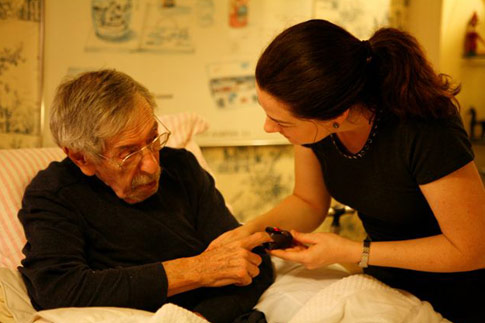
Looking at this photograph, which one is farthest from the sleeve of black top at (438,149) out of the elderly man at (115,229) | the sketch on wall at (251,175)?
the sketch on wall at (251,175)

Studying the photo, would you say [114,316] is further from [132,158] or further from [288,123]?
[288,123]

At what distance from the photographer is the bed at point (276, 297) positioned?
41.4 inches

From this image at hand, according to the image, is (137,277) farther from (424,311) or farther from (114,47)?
(114,47)

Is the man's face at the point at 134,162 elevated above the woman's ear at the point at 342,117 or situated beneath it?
situated beneath

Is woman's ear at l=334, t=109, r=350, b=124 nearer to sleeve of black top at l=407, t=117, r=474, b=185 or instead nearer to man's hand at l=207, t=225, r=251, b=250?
sleeve of black top at l=407, t=117, r=474, b=185

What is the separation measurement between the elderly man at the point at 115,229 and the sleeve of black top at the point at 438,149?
457 mm

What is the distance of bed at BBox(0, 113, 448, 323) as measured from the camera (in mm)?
1053

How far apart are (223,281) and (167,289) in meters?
0.15

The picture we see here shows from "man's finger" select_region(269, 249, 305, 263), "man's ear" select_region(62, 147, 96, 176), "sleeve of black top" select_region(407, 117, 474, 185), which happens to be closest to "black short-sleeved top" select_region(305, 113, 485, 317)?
"sleeve of black top" select_region(407, 117, 474, 185)

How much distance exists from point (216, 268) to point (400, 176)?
52cm

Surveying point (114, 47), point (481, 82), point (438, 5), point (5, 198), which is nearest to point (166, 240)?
point (5, 198)

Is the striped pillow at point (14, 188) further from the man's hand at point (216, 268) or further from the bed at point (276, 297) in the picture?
the man's hand at point (216, 268)

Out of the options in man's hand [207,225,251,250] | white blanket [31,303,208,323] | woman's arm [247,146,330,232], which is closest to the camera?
white blanket [31,303,208,323]

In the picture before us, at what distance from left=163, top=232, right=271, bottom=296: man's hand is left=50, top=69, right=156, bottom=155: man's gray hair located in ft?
1.22
